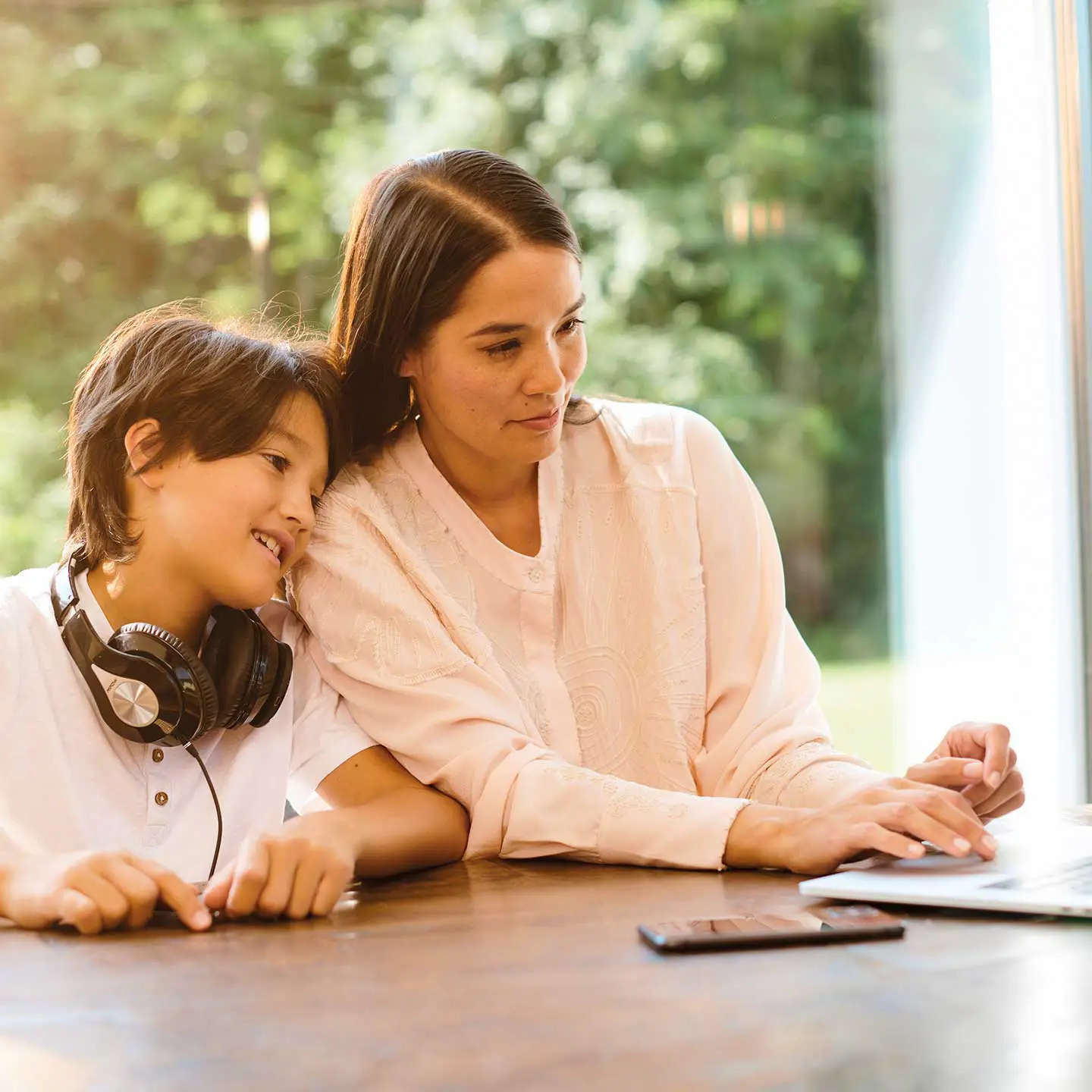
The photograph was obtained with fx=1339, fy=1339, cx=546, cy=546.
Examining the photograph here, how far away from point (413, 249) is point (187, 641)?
498 millimetres

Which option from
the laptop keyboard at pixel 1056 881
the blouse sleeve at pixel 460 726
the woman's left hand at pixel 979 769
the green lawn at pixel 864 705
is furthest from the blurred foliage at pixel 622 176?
the laptop keyboard at pixel 1056 881

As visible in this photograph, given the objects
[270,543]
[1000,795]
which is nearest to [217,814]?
[270,543]

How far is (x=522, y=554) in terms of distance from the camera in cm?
154

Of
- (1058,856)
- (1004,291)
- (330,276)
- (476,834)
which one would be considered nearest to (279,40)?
(330,276)

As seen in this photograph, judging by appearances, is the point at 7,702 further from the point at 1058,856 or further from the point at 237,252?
the point at 237,252

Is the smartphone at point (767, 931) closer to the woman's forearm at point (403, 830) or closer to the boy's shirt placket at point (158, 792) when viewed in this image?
the woman's forearm at point (403, 830)

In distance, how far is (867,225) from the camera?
4.25 metres

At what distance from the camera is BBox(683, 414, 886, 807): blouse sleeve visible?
1454mm

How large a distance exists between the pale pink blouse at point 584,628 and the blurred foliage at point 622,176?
2.41 metres

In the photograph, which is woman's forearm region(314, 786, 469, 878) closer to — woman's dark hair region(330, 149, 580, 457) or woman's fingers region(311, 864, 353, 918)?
woman's fingers region(311, 864, 353, 918)

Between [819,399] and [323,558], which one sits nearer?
[323,558]

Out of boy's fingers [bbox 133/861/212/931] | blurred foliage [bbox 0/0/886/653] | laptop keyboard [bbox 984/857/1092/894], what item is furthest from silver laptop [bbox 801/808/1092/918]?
blurred foliage [bbox 0/0/886/653]

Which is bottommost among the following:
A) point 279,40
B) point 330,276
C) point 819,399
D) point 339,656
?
point 819,399

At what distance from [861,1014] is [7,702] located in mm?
934
